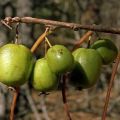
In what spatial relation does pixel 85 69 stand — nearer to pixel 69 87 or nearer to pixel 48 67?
pixel 48 67

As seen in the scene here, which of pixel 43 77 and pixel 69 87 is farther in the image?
pixel 69 87

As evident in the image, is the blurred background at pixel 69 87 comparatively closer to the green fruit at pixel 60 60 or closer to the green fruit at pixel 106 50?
the green fruit at pixel 106 50

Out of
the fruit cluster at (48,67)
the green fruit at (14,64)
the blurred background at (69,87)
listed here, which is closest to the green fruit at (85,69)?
the fruit cluster at (48,67)

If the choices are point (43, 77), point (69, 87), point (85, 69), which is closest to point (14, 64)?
point (43, 77)

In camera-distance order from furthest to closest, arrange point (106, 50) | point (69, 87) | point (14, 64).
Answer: point (69, 87), point (106, 50), point (14, 64)

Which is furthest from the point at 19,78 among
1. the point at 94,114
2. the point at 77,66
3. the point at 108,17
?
the point at 108,17

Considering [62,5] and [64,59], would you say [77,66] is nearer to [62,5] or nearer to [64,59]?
[64,59]
